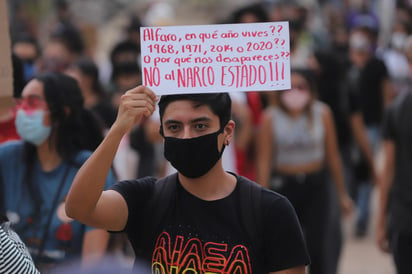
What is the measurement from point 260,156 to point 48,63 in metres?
3.21

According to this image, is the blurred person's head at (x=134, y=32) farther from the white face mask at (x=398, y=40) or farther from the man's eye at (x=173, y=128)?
the man's eye at (x=173, y=128)

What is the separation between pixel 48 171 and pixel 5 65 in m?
0.65

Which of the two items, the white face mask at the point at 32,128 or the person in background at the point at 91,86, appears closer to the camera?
the white face mask at the point at 32,128

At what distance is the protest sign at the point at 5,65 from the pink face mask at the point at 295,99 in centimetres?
283

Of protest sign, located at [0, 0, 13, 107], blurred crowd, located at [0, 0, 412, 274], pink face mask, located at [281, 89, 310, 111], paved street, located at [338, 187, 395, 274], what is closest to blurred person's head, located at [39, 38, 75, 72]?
blurred crowd, located at [0, 0, 412, 274]

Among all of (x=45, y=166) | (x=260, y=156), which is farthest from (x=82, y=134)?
(x=260, y=156)

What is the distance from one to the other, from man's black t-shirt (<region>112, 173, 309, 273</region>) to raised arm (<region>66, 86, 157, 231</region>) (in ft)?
0.79

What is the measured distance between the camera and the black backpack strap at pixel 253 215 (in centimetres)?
332

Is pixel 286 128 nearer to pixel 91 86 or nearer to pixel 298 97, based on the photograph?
pixel 298 97

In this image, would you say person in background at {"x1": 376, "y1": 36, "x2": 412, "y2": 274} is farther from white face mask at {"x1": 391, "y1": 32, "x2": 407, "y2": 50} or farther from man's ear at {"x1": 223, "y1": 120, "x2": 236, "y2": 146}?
white face mask at {"x1": 391, "y1": 32, "x2": 407, "y2": 50}

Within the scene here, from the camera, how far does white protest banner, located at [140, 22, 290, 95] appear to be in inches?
135

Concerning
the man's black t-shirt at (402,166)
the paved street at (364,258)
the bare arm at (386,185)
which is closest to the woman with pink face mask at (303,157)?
the bare arm at (386,185)

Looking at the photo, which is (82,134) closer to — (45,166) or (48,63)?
(45,166)

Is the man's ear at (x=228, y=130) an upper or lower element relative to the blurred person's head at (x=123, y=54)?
lower
